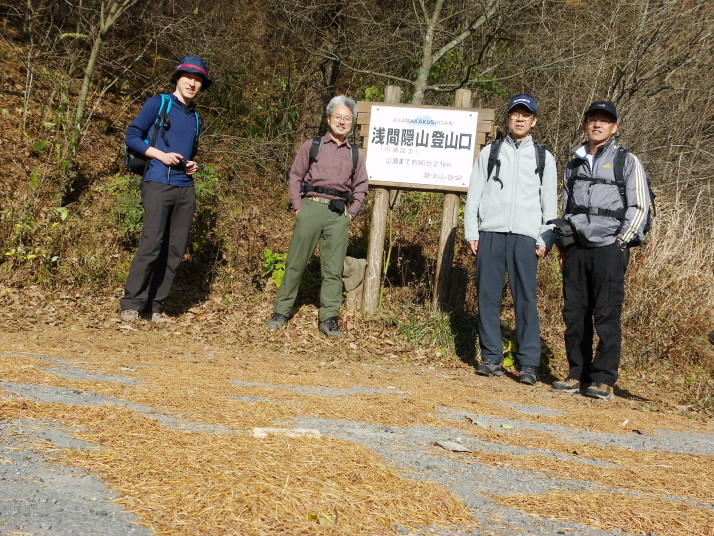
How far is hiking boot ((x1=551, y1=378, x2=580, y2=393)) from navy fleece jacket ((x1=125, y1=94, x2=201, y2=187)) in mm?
4019

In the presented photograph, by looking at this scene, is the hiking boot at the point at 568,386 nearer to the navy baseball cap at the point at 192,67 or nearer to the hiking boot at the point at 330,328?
the hiking boot at the point at 330,328

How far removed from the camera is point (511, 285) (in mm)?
6926

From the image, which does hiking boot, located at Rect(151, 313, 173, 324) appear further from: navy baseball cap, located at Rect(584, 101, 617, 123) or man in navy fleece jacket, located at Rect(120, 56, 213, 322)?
navy baseball cap, located at Rect(584, 101, 617, 123)

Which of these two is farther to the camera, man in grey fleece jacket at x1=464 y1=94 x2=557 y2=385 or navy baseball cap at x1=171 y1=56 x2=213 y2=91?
navy baseball cap at x1=171 y1=56 x2=213 y2=91

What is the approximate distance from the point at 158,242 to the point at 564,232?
3832mm

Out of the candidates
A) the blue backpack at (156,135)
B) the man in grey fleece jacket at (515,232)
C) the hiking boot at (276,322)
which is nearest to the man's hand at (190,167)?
the blue backpack at (156,135)

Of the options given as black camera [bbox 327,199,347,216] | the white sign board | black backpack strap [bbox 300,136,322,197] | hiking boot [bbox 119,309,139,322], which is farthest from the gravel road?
the white sign board

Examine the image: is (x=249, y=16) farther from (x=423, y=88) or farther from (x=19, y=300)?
(x=19, y=300)

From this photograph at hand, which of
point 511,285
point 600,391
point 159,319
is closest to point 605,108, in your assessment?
point 511,285

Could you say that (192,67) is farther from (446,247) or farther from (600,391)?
(600,391)

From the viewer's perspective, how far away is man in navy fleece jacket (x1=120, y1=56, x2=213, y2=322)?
7.50 m

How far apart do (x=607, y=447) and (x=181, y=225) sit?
486cm

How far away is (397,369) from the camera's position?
23.2ft

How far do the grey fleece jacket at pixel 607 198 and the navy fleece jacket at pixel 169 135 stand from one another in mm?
3721
